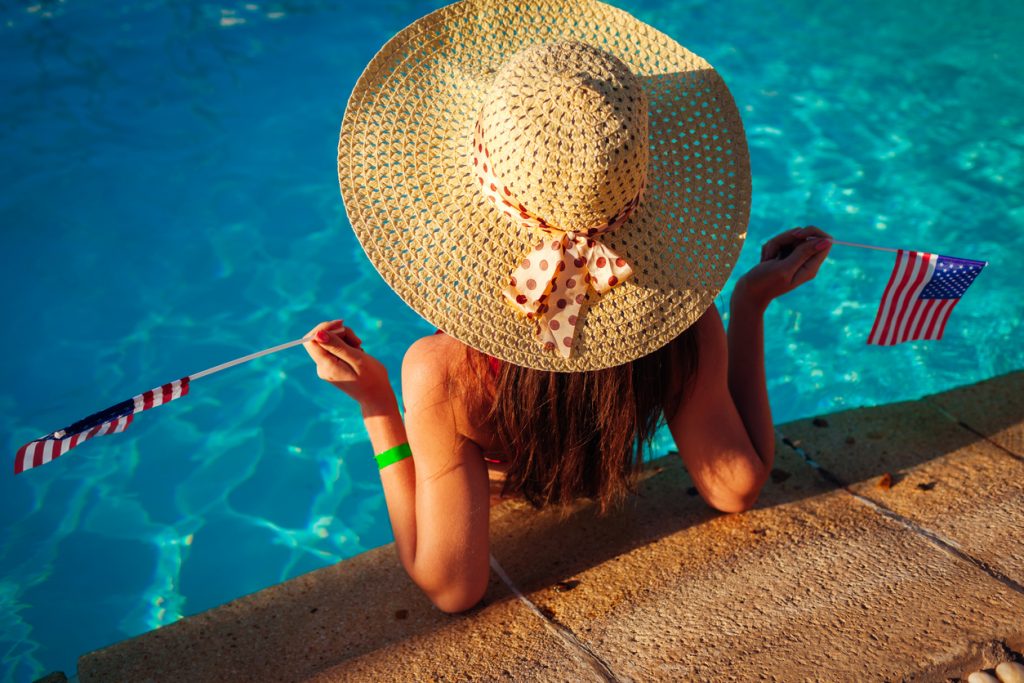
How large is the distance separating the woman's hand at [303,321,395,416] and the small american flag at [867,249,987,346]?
4.92 feet

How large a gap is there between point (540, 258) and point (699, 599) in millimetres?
1056

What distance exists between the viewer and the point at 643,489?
113 inches

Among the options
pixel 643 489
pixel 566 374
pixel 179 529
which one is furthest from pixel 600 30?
pixel 179 529

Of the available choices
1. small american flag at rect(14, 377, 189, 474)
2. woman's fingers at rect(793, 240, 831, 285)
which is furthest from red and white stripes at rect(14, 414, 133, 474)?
woman's fingers at rect(793, 240, 831, 285)

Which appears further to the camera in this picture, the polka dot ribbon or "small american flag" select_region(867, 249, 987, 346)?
"small american flag" select_region(867, 249, 987, 346)

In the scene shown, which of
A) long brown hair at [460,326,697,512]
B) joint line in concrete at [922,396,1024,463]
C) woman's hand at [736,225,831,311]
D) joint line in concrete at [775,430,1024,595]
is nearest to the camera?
long brown hair at [460,326,697,512]

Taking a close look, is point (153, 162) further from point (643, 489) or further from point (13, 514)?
point (643, 489)

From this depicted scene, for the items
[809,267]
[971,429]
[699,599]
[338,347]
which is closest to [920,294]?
[809,267]

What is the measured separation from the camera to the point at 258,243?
4.66m

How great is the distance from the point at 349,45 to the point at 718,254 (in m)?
4.43

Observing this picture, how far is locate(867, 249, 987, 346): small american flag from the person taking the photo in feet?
8.66

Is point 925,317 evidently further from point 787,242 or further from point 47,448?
point 47,448

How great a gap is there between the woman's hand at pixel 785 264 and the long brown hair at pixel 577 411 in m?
0.41

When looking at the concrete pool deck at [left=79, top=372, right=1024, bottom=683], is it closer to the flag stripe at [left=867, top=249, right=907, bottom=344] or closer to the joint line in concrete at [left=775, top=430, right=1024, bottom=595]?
the joint line in concrete at [left=775, top=430, right=1024, bottom=595]
